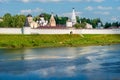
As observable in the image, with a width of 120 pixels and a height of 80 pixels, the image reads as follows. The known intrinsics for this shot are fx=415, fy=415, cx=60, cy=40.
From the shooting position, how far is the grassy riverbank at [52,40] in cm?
5153

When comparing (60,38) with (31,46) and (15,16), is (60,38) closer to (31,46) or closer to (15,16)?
(31,46)

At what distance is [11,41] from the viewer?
53.2 metres

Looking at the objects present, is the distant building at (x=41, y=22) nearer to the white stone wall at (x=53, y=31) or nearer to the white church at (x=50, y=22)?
the white church at (x=50, y=22)

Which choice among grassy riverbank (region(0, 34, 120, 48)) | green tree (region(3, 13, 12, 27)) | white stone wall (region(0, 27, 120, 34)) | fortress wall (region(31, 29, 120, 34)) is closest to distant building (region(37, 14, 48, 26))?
green tree (region(3, 13, 12, 27))

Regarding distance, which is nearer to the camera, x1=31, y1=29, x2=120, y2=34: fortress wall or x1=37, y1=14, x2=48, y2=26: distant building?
x1=31, y1=29, x2=120, y2=34: fortress wall

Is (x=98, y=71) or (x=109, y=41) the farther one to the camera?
(x=109, y=41)

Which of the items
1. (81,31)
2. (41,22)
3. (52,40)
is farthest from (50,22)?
(52,40)

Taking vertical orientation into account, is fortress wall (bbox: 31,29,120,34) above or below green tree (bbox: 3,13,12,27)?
below

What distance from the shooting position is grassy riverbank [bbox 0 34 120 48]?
169 ft

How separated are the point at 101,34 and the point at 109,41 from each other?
7589 millimetres

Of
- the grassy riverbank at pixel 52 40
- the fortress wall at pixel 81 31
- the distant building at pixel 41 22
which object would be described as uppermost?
the distant building at pixel 41 22

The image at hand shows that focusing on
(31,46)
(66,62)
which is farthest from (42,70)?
(31,46)

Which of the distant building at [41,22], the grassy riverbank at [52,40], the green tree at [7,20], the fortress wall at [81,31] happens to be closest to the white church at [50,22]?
the distant building at [41,22]

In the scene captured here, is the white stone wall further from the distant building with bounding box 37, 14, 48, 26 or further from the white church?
the distant building with bounding box 37, 14, 48, 26
